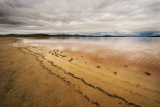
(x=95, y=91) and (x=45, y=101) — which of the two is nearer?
(x=45, y=101)

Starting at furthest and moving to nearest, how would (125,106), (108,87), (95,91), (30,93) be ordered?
(108,87) < (95,91) < (30,93) < (125,106)

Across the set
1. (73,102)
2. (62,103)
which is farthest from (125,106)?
(62,103)

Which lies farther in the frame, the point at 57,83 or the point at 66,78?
the point at 66,78

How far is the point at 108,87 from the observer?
11.7 feet

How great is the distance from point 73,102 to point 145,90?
3390 mm

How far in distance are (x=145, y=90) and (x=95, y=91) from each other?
7.81 ft

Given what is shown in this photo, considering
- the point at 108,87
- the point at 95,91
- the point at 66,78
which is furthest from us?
the point at 66,78

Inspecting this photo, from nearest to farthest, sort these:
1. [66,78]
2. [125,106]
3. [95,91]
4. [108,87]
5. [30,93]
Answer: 1. [125,106]
2. [30,93]
3. [95,91]
4. [108,87]
5. [66,78]

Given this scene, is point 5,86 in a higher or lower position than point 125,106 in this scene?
higher

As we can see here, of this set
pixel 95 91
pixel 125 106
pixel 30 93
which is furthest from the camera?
pixel 95 91

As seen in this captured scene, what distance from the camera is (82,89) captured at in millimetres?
3387

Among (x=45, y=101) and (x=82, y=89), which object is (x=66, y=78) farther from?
(x=45, y=101)

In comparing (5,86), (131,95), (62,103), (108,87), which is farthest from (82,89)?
(5,86)

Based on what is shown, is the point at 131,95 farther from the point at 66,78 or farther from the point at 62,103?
the point at 66,78
